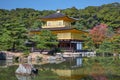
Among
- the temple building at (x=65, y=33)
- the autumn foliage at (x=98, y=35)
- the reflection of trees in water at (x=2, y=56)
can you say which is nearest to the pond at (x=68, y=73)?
the reflection of trees in water at (x=2, y=56)

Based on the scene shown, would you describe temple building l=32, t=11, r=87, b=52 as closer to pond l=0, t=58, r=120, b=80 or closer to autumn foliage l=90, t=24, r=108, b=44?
autumn foliage l=90, t=24, r=108, b=44

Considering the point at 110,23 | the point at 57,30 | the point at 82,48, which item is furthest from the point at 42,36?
the point at 110,23

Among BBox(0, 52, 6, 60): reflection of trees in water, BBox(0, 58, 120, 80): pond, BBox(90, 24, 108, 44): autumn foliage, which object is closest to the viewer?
BBox(0, 58, 120, 80): pond

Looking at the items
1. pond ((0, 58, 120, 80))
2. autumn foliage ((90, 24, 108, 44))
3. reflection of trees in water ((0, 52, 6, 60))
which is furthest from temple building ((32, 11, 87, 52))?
pond ((0, 58, 120, 80))

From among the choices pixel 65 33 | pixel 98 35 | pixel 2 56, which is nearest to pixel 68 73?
pixel 2 56

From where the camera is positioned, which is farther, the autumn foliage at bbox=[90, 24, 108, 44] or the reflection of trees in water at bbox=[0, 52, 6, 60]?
the autumn foliage at bbox=[90, 24, 108, 44]

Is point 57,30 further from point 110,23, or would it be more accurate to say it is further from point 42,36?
point 110,23

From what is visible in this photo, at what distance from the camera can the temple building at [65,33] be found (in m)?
42.4

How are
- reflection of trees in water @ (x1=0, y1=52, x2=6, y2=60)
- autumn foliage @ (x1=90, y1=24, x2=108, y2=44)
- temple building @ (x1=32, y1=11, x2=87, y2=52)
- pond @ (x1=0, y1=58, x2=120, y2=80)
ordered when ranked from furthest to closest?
autumn foliage @ (x1=90, y1=24, x2=108, y2=44)
temple building @ (x1=32, y1=11, x2=87, y2=52)
reflection of trees in water @ (x1=0, y1=52, x2=6, y2=60)
pond @ (x1=0, y1=58, x2=120, y2=80)

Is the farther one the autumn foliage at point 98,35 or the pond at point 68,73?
the autumn foliage at point 98,35

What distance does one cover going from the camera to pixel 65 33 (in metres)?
43.3

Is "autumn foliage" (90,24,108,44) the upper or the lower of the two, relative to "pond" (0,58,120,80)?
upper

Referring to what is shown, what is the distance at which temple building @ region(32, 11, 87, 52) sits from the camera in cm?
4238

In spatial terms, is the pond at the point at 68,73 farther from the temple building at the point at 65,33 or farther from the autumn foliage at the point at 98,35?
the autumn foliage at the point at 98,35
